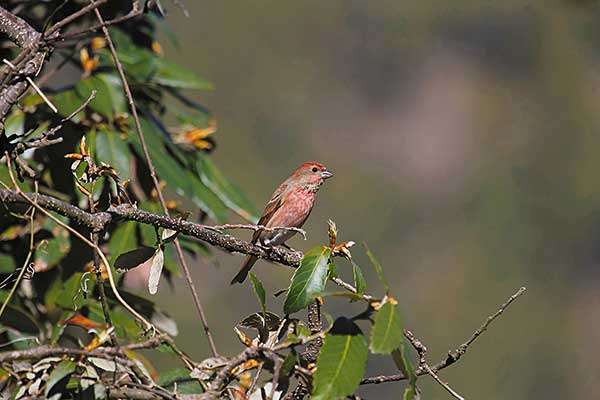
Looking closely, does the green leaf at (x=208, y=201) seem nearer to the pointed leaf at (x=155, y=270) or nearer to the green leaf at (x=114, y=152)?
→ the green leaf at (x=114, y=152)

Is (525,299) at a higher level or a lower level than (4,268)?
lower

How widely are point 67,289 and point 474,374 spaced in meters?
21.5

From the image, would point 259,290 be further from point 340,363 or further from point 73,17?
point 73,17

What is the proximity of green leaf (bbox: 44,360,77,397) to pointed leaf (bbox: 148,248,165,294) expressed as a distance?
0.36 metres

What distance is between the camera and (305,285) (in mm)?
2137

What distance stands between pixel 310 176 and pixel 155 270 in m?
3.66

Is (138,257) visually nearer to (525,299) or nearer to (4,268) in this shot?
(4,268)

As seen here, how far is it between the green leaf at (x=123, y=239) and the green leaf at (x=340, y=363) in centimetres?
184

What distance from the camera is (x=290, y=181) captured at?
6.02m

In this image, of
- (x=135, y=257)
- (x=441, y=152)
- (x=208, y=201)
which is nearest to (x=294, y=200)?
(x=208, y=201)

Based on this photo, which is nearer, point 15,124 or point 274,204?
point 15,124

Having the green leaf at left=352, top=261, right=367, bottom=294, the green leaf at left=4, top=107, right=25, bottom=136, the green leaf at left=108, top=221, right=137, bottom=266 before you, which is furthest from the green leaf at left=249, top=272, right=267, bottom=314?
the green leaf at left=4, top=107, right=25, bottom=136

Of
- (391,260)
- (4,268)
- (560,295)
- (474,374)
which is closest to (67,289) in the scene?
(4,268)

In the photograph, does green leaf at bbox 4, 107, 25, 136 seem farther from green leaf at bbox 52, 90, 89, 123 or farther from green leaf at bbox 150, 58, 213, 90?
green leaf at bbox 150, 58, 213, 90
